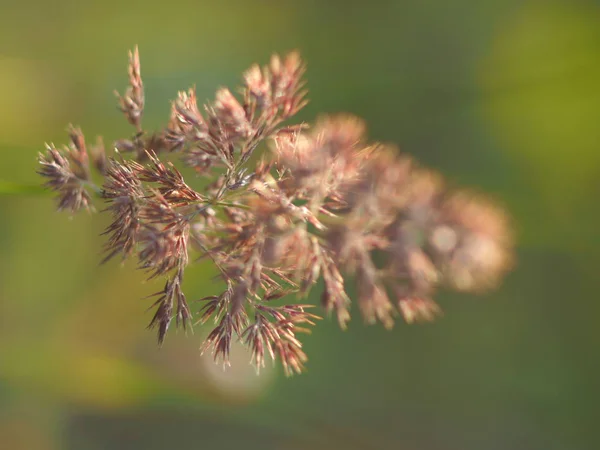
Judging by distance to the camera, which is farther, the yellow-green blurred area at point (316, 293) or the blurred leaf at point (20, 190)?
the yellow-green blurred area at point (316, 293)

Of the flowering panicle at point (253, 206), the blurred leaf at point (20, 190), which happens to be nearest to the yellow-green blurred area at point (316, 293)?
the blurred leaf at point (20, 190)

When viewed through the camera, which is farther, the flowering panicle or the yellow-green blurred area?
the yellow-green blurred area

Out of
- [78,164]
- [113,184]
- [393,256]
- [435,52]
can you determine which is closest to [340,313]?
[393,256]

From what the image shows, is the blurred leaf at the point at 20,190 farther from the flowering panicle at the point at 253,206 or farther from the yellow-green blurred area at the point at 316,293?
the yellow-green blurred area at the point at 316,293

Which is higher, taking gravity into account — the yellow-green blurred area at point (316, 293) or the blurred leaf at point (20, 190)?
the yellow-green blurred area at point (316, 293)

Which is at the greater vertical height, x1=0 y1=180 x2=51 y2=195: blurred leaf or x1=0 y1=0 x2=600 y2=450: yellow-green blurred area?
x1=0 y1=0 x2=600 y2=450: yellow-green blurred area

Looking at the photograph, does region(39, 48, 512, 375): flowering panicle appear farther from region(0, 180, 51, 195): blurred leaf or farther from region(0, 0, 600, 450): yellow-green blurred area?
region(0, 0, 600, 450): yellow-green blurred area

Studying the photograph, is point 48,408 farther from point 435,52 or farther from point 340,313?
point 435,52

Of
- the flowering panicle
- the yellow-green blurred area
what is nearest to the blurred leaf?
the flowering panicle
